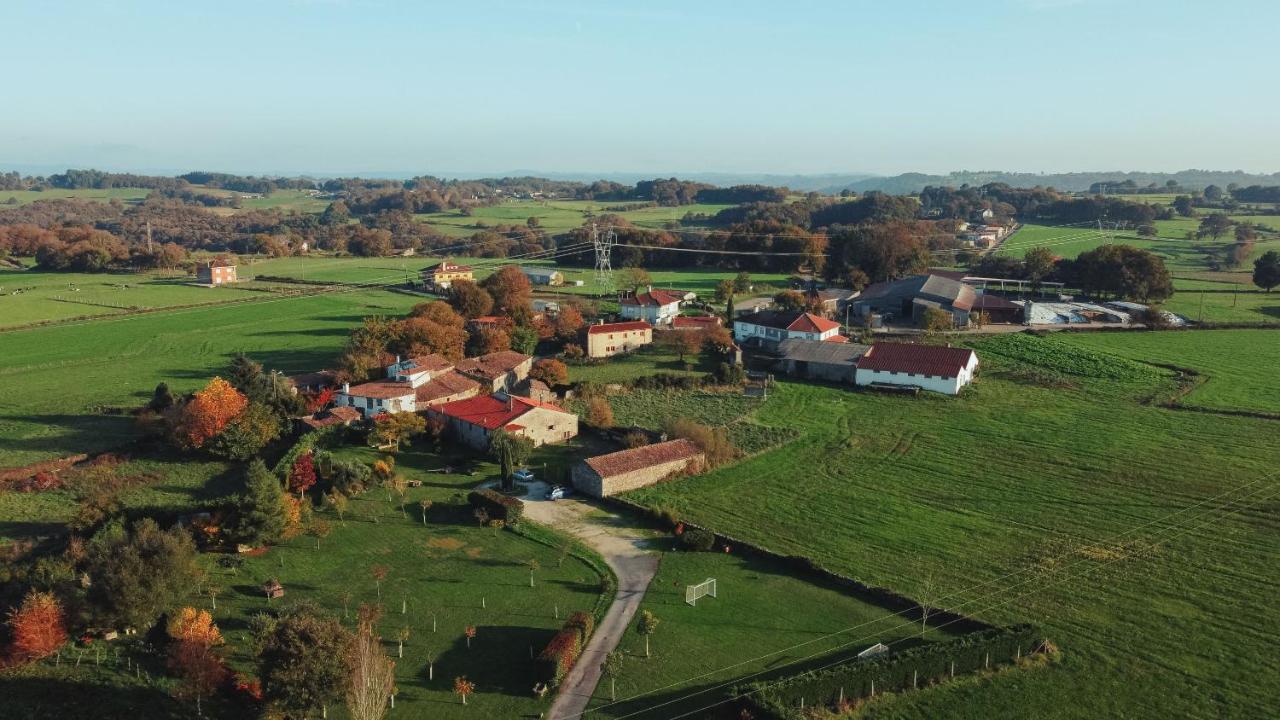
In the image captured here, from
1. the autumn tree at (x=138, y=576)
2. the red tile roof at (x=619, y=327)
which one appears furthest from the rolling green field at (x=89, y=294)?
the autumn tree at (x=138, y=576)

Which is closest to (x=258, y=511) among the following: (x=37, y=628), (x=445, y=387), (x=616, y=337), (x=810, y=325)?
(x=37, y=628)

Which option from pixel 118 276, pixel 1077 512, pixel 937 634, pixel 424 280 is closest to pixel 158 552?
pixel 937 634

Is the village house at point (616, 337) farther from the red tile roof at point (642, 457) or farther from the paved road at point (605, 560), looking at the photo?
the paved road at point (605, 560)

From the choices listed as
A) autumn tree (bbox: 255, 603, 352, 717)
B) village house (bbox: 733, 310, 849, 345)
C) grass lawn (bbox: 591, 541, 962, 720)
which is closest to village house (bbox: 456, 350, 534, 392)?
village house (bbox: 733, 310, 849, 345)

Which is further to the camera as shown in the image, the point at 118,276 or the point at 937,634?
the point at 118,276

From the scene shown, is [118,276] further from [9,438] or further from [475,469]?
[475,469]
